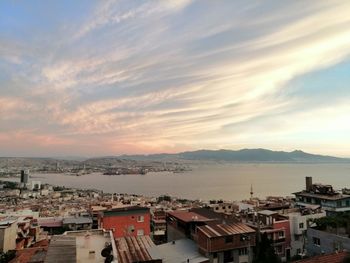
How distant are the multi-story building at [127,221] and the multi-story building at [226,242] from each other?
4.36 metres

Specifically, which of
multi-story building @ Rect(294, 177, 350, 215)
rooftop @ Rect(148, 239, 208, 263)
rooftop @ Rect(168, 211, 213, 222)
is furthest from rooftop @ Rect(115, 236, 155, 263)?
multi-story building @ Rect(294, 177, 350, 215)

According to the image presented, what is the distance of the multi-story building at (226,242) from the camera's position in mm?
12984

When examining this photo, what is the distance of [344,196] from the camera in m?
19.9

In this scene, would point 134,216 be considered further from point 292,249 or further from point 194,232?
point 292,249

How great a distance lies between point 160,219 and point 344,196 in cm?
A: 1215

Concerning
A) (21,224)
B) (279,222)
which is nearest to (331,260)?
(279,222)

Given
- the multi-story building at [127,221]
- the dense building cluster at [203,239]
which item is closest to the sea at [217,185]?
the dense building cluster at [203,239]

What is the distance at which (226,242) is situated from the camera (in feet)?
43.4

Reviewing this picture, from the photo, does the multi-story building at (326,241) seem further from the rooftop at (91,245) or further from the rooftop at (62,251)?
the rooftop at (62,251)

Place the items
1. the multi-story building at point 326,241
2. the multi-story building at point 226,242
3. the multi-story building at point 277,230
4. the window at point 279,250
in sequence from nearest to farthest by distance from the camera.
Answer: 1. the multi-story building at point 326,241
2. the multi-story building at point 226,242
3. the multi-story building at point 277,230
4. the window at point 279,250

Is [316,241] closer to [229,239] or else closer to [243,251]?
[243,251]

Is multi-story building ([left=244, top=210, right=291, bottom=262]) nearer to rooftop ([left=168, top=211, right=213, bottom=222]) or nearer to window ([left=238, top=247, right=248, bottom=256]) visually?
window ([left=238, top=247, right=248, bottom=256])

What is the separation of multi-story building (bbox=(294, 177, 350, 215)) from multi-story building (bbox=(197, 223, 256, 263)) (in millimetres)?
7576

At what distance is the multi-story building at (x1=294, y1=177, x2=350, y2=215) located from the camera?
19.3 m
